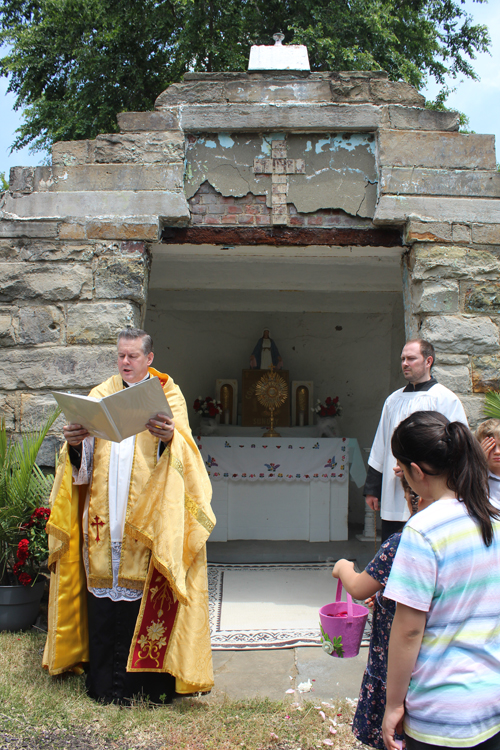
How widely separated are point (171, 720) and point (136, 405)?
1471 mm

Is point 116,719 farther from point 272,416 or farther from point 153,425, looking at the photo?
point 272,416

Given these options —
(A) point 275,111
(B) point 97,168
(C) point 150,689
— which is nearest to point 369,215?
(A) point 275,111

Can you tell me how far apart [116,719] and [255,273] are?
14.2 ft

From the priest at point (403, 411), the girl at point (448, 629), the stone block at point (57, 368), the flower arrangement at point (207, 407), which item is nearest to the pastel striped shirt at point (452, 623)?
the girl at point (448, 629)

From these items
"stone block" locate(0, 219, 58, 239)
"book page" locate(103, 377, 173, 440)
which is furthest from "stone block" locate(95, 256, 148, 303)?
"book page" locate(103, 377, 173, 440)

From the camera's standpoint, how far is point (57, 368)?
3906 mm

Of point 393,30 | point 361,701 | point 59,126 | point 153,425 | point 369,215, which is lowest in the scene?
point 361,701

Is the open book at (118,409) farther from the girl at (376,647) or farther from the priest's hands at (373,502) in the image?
the priest's hands at (373,502)

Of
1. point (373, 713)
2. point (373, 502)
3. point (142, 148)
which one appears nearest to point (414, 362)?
point (373, 502)

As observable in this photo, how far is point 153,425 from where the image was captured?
2658mm

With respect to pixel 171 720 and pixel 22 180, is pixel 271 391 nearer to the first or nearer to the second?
pixel 22 180

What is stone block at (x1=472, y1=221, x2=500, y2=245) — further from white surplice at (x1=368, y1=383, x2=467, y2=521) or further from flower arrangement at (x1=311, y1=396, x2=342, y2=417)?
flower arrangement at (x1=311, y1=396, x2=342, y2=417)

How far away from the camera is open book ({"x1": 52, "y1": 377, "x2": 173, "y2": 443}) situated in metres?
2.38

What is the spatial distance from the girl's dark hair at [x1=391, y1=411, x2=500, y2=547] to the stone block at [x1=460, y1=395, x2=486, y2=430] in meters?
2.55
